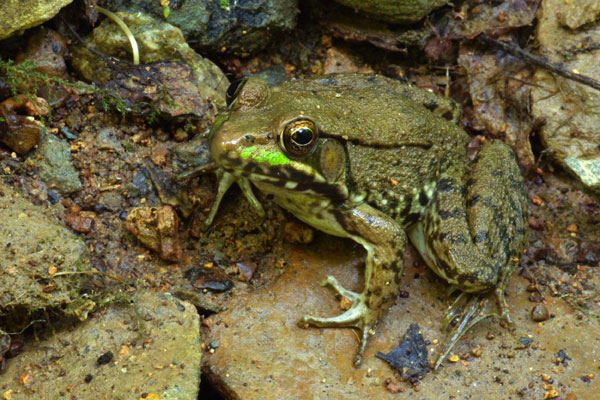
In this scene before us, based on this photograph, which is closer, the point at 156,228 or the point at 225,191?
the point at 156,228

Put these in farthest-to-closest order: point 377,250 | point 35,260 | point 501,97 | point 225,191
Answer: point 501,97, point 225,191, point 377,250, point 35,260

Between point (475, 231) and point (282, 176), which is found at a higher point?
point (282, 176)

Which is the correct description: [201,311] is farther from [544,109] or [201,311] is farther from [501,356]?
[544,109]

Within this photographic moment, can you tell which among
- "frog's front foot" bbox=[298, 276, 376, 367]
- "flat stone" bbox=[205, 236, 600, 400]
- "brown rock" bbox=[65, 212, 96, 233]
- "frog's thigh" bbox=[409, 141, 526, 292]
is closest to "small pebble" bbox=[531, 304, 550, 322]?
"flat stone" bbox=[205, 236, 600, 400]

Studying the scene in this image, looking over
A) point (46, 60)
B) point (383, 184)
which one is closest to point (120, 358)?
point (383, 184)

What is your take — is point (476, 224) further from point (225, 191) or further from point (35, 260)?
point (35, 260)

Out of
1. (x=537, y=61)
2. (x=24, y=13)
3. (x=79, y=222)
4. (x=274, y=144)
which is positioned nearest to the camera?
(x=274, y=144)
